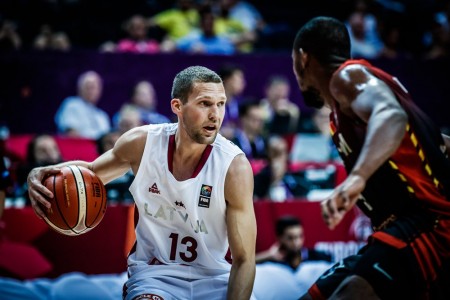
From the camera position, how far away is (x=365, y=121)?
10.7 ft

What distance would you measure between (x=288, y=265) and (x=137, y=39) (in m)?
5.08

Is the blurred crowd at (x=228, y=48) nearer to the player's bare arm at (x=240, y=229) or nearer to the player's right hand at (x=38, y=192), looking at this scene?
the player's right hand at (x=38, y=192)

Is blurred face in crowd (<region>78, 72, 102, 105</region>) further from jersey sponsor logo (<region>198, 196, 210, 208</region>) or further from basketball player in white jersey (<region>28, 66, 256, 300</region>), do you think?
jersey sponsor logo (<region>198, 196, 210, 208</region>)

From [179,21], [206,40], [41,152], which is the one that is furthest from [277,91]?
[41,152]

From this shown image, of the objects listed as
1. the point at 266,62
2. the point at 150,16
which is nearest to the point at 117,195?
the point at 266,62

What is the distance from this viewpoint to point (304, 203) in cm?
759

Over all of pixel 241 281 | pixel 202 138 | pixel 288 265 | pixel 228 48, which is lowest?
pixel 288 265

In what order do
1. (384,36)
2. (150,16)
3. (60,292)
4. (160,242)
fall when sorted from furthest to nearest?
(384,36)
(150,16)
(60,292)
(160,242)

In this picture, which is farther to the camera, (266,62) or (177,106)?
(266,62)

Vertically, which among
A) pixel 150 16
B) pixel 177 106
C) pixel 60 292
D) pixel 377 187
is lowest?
pixel 60 292

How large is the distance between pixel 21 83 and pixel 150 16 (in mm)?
2755

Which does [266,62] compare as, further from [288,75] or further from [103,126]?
[103,126]

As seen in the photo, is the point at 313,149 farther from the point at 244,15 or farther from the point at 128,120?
the point at 244,15

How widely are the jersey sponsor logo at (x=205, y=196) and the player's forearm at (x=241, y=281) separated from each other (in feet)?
1.30
